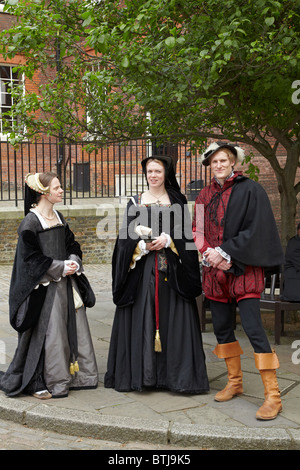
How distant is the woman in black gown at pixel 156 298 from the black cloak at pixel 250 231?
0.57 m

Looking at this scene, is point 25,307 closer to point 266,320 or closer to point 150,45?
point 150,45

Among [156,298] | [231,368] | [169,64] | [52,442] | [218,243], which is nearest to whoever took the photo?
[52,442]

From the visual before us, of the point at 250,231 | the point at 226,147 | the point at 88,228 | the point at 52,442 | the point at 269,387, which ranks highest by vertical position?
the point at 226,147

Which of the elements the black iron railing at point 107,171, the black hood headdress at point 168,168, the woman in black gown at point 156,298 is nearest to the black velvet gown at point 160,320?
the woman in black gown at point 156,298

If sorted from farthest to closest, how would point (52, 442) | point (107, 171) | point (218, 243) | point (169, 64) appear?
point (107, 171)
point (169, 64)
point (218, 243)
point (52, 442)

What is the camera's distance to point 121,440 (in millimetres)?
4195

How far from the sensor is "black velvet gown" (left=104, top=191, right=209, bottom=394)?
4.81 m

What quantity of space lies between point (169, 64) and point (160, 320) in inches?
89.6

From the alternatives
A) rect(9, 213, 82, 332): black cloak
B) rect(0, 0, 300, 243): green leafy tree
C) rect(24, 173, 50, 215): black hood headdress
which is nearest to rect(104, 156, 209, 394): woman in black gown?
rect(9, 213, 82, 332): black cloak

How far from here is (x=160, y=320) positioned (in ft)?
16.0

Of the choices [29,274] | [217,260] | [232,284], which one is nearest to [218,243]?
[217,260]

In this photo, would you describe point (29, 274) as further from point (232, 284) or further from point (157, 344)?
point (232, 284)
